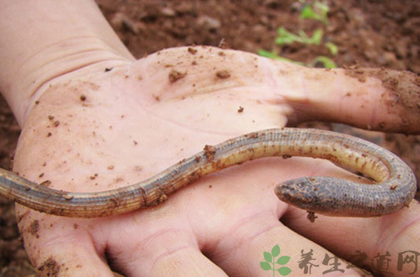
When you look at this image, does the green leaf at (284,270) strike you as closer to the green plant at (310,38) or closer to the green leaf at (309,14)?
the green plant at (310,38)

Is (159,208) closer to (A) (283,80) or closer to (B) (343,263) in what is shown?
(B) (343,263)

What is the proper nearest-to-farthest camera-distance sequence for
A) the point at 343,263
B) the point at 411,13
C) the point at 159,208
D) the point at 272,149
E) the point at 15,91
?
the point at 343,263 < the point at 159,208 < the point at 272,149 < the point at 15,91 < the point at 411,13

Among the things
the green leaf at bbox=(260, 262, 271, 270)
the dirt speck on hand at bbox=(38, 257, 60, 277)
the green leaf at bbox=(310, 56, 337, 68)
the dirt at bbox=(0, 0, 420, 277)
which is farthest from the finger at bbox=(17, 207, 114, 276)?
the green leaf at bbox=(310, 56, 337, 68)

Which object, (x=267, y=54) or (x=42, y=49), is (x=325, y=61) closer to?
(x=267, y=54)

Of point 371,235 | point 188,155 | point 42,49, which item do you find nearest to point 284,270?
point 371,235

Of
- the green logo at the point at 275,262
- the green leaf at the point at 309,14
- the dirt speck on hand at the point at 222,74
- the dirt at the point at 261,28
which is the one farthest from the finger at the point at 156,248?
the green leaf at the point at 309,14

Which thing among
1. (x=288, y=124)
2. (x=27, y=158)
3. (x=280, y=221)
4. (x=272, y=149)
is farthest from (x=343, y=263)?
(x=27, y=158)
